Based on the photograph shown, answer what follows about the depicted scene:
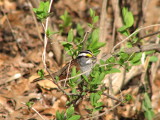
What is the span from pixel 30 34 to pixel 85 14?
1.96 metres

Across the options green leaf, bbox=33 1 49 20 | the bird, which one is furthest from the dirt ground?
green leaf, bbox=33 1 49 20

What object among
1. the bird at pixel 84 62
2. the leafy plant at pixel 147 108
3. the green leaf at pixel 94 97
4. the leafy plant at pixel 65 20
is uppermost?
the leafy plant at pixel 65 20

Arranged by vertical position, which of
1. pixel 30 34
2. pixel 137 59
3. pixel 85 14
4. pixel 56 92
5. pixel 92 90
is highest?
pixel 85 14

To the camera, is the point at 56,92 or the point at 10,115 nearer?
the point at 10,115

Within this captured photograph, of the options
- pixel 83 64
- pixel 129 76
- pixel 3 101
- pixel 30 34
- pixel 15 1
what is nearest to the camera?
pixel 83 64

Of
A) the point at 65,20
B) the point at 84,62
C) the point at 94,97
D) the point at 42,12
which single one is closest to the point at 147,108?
the point at 84,62

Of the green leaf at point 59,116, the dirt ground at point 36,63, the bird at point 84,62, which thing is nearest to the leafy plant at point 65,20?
the dirt ground at point 36,63

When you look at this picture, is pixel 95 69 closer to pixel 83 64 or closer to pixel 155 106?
pixel 83 64

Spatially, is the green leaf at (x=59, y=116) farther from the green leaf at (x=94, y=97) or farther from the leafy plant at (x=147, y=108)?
the leafy plant at (x=147, y=108)

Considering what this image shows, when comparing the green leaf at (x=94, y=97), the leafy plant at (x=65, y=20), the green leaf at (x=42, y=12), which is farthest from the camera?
the leafy plant at (x=65, y=20)

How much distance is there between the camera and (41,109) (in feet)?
20.4

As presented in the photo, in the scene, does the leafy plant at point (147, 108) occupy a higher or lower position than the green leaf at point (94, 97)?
higher

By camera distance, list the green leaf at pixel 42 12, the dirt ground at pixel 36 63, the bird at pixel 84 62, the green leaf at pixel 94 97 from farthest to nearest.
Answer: the dirt ground at pixel 36 63 < the bird at pixel 84 62 < the green leaf at pixel 94 97 < the green leaf at pixel 42 12

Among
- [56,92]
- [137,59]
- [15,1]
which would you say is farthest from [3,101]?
[15,1]
